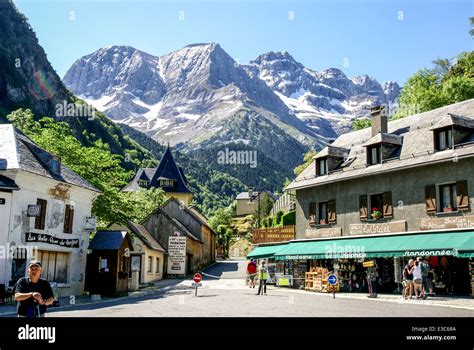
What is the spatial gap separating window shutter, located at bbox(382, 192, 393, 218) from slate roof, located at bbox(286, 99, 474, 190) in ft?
4.63

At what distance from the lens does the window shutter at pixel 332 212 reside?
100 ft

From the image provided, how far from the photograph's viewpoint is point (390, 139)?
93.0 ft

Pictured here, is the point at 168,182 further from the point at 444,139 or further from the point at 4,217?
the point at 444,139

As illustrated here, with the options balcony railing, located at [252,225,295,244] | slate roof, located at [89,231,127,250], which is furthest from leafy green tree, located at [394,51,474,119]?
slate roof, located at [89,231,127,250]

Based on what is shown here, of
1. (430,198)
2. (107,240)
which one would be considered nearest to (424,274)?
(430,198)

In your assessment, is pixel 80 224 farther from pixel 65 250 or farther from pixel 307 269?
pixel 307 269

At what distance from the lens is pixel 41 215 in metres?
24.0

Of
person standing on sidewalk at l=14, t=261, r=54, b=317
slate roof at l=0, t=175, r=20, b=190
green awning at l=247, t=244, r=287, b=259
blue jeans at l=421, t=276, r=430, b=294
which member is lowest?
blue jeans at l=421, t=276, r=430, b=294

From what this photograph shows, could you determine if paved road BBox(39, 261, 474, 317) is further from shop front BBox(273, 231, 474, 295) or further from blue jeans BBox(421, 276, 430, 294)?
shop front BBox(273, 231, 474, 295)

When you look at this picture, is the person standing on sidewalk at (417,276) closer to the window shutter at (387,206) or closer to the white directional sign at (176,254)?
the window shutter at (387,206)

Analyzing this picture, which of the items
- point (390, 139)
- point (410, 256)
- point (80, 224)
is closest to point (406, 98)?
point (390, 139)

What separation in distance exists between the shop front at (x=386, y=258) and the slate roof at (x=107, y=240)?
10498mm

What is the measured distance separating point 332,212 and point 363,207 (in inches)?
108

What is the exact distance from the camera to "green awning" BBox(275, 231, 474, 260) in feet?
70.7
